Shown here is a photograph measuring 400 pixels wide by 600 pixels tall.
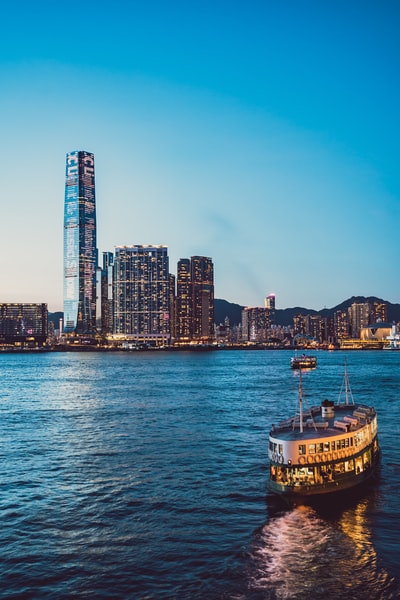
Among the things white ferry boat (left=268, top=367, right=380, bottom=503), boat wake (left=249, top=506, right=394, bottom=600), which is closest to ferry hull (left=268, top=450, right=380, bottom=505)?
white ferry boat (left=268, top=367, right=380, bottom=503)

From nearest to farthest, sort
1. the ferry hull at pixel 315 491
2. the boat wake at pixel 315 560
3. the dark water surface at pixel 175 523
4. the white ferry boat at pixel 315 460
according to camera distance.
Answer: the boat wake at pixel 315 560 < the dark water surface at pixel 175 523 < the ferry hull at pixel 315 491 < the white ferry boat at pixel 315 460

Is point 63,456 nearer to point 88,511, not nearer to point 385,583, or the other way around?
point 88,511

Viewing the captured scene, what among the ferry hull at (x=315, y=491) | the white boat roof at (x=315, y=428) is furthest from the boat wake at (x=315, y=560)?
the white boat roof at (x=315, y=428)

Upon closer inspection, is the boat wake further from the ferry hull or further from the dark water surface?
the ferry hull

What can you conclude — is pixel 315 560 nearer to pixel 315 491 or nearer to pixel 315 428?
pixel 315 491

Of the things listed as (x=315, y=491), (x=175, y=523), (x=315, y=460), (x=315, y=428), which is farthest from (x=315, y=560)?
(x=315, y=428)

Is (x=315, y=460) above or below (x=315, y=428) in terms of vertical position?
below

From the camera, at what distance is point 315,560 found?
2956 centimetres

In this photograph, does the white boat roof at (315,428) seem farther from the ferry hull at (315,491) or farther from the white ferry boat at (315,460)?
the ferry hull at (315,491)

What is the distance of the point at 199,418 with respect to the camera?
260 feet

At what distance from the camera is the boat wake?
2656 centimetres

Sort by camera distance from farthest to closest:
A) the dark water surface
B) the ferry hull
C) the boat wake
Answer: the ferry hull < the dark water surface < the boat wake

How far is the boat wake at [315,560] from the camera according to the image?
1046 inches

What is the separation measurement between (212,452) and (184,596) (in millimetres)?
30012
